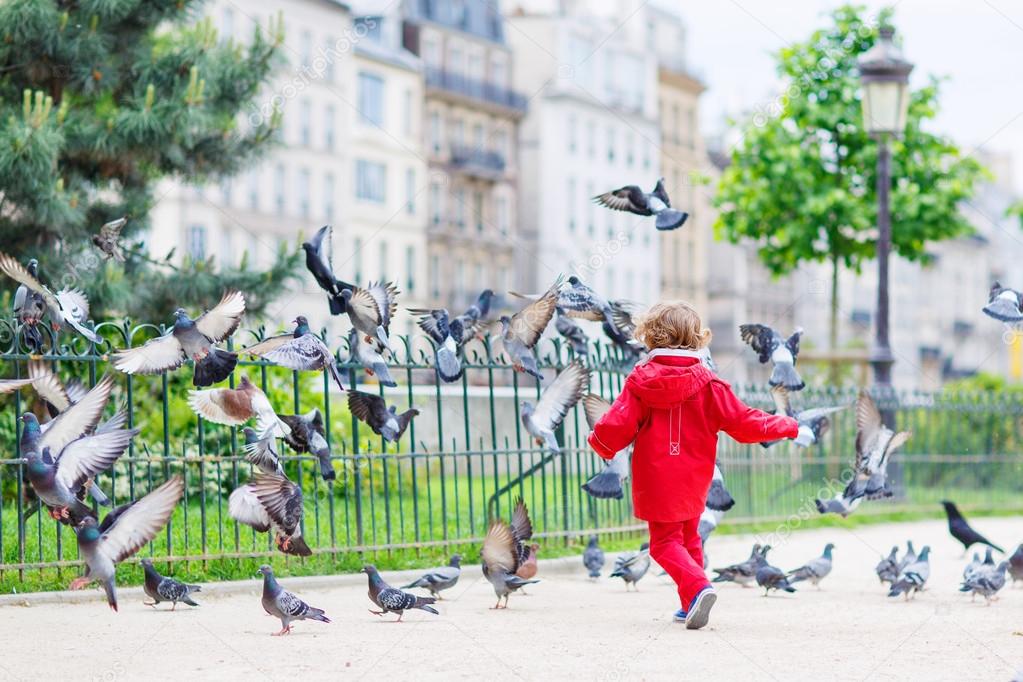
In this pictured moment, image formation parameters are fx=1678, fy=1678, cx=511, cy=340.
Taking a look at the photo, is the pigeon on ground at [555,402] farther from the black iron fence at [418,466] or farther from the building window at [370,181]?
the building window at [370,181]

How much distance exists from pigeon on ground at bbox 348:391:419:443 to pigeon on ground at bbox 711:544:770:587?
2.22m

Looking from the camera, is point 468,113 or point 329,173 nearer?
point 329,173

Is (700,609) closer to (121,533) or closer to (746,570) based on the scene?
(746,570)

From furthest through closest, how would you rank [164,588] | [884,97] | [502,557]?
1. [884,97]
2. [502,557]
3. [164,588]

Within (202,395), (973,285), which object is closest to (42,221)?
(202,395)

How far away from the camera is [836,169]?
26.4m

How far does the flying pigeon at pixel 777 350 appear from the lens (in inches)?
393

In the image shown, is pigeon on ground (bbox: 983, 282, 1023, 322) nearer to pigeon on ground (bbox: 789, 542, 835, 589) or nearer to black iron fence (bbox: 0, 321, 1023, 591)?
pigeon on ground (bbox: 789, 542, 835, 589)

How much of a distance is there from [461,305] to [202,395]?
53.0 metres

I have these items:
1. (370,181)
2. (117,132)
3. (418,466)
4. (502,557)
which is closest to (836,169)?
(418,466)

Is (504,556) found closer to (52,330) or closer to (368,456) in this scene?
(368,456)

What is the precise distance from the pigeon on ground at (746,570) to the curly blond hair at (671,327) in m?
2.56

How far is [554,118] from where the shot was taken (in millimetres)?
65188

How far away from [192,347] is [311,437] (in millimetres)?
938
